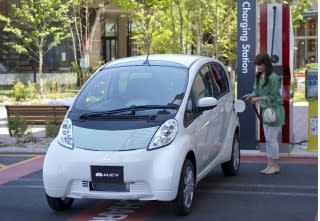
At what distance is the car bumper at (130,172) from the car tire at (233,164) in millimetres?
2466

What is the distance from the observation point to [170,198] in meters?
6.37

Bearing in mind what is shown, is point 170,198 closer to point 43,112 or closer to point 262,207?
point 262,207

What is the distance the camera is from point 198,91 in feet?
24.6

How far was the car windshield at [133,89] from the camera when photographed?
23.1 feet

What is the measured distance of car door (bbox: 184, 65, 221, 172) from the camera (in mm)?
7043

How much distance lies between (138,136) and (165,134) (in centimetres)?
28

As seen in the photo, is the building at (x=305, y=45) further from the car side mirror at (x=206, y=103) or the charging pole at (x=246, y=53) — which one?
the car side mirror at (x=206, y=103)

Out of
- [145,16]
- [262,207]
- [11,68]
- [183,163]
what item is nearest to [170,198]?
[183,163]

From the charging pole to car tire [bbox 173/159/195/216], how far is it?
4.35 metres

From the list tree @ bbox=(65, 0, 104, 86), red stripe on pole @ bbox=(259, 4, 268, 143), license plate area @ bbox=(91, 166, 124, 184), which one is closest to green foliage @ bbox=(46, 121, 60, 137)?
red stripe on pole @ bbox=(259, 4, 268, 143)

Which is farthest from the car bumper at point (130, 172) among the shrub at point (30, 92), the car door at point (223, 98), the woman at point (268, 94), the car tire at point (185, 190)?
the shrub at point (30, 92)

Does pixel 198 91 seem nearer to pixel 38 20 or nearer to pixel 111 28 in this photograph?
pixel 38 20

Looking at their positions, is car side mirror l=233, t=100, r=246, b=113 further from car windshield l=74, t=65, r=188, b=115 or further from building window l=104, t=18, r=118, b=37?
building window l=104, t=18, r=118, b=37

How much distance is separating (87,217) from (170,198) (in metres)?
1.01
